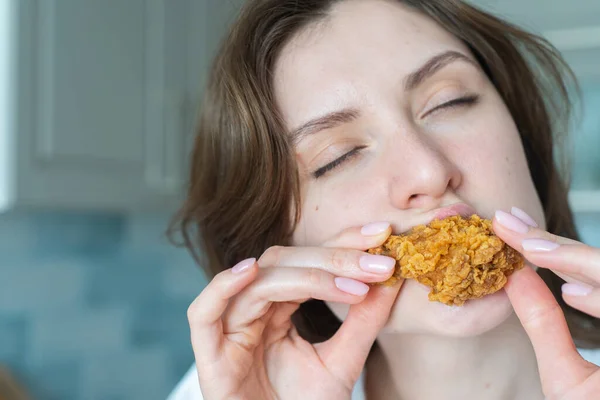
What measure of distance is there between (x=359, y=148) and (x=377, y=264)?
213 mm

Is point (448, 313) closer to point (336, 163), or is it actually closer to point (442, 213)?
point (442, 213)

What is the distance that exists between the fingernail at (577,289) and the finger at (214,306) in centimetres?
43

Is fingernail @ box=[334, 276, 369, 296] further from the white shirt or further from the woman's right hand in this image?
the white shirt

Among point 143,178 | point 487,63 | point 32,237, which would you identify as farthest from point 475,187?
point 32,237

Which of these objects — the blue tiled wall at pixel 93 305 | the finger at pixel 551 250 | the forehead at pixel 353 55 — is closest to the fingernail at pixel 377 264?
the finger at pixel 551 250

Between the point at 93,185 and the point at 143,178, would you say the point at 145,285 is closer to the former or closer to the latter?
the point at 143,178

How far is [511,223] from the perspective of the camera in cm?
83

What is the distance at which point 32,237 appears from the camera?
2.27m

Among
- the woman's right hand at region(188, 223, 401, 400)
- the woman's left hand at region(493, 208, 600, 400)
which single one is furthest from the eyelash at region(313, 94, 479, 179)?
the woman's left hand at region(493, 208, 600, 400)

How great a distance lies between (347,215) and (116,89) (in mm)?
1321

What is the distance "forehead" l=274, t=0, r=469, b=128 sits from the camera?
985mm

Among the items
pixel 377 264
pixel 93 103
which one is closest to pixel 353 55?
pixel 377 264

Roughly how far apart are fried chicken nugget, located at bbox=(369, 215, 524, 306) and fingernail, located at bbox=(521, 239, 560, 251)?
45mm

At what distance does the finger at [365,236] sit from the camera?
2.92 ft
